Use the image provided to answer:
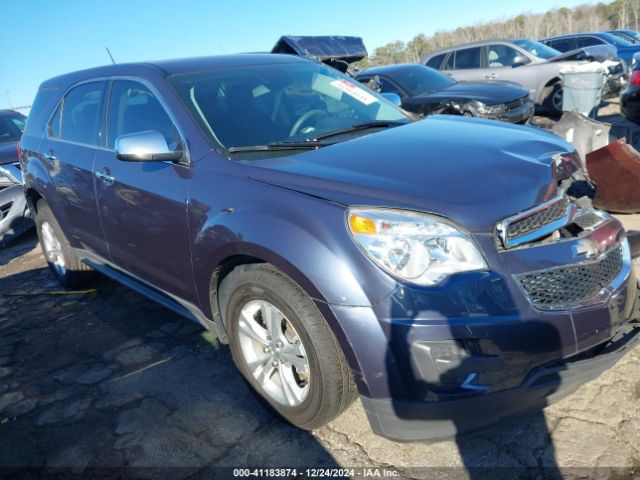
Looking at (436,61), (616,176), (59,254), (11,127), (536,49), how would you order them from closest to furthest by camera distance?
(616,176) < (59,254) < (11,127) < (536,49) < (436,61)

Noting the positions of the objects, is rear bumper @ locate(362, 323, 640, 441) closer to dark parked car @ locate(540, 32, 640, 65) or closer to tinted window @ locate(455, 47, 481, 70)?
tinted window @ locate(455, 47, 481, 70)

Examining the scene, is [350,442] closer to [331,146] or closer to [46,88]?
[331,146]

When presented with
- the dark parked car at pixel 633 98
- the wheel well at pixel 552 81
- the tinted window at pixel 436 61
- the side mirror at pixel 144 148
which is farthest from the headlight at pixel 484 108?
the side mirror at pixel 144 148

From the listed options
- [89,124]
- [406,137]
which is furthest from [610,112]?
[89,124]

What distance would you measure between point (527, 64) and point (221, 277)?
10.2 metres

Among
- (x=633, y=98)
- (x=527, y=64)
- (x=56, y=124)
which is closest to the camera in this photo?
(x=56, y=124)

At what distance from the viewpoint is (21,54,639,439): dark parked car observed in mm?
1865

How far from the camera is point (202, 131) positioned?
2.66 metres

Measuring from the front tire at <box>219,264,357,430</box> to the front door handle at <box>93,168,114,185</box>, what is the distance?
4.03 feet

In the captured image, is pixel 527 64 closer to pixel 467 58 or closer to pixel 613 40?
pixel 467 58

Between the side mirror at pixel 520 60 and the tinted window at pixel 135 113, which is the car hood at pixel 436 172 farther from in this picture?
the side mirror at pixel 520 60

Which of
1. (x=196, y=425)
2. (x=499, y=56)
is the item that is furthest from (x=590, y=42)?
(x=196, y=425)

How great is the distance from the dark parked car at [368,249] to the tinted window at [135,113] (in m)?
0.02

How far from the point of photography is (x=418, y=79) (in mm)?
8766
